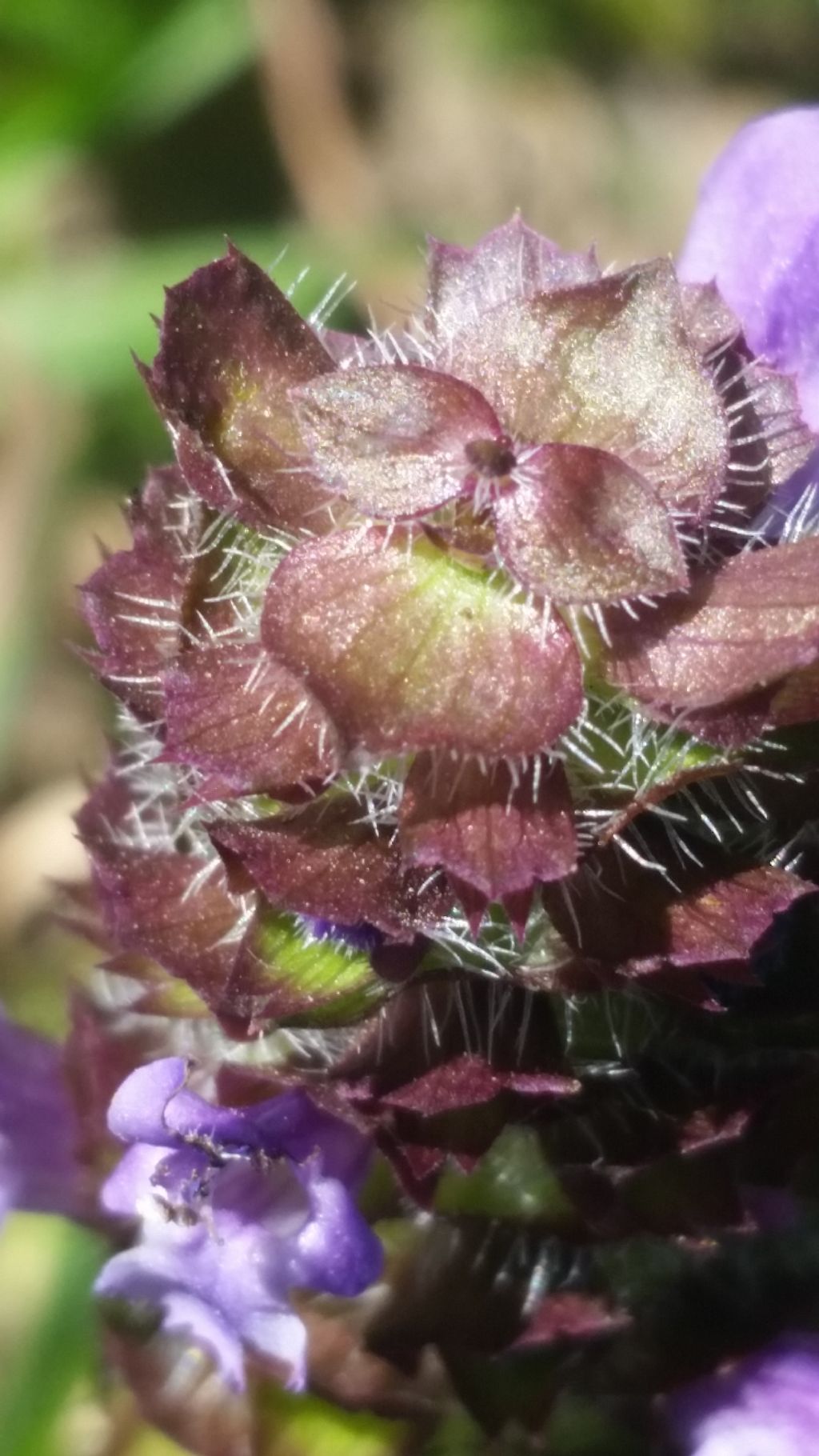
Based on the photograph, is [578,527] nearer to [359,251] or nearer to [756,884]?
[756,884]


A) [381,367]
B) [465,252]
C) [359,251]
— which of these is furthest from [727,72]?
[381,367]

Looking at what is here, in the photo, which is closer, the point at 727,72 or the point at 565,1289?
the point at 565,1289

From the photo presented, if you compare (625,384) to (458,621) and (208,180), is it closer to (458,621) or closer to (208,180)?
(458,621)

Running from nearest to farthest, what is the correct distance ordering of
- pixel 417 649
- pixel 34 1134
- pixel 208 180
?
pixel 417 649 < pixel 34 1134 < pixel 208 180

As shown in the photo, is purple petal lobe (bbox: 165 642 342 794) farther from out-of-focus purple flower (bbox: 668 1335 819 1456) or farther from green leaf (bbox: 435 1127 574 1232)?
out-of-focus purple flower (bbox: 668 1335 819 1456)

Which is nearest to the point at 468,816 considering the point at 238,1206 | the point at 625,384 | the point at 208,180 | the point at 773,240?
the point at 625,384

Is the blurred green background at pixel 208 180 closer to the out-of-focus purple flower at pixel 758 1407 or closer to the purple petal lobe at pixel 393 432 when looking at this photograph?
the out-of-focus purple flower at pixel 758 1407

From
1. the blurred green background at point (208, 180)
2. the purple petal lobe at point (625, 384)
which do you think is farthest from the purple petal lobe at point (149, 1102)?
the blurred green background at point (208, 180)
